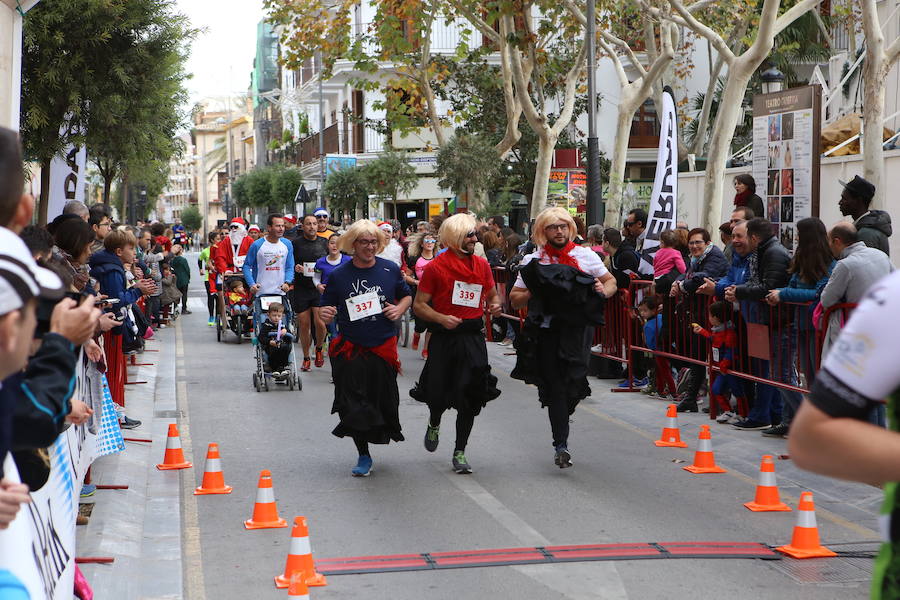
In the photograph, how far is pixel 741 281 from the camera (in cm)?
1051

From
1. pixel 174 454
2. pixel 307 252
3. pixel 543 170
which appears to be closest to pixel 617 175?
pixel 543 170

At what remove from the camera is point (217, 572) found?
6223 millimetres

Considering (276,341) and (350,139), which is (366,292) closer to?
(276,341)

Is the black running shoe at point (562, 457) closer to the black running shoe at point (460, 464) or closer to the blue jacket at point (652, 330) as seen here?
the black running shoe at point (460, 464)

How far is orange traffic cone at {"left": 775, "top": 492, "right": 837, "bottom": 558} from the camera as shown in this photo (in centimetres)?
638

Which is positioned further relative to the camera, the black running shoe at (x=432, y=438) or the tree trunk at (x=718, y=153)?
the tree trunk at (x=718, y=153)

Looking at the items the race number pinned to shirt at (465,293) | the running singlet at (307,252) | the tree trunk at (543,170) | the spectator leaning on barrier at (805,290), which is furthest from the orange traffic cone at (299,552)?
the tree trunk at (543,170)

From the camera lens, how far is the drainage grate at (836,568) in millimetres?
5973

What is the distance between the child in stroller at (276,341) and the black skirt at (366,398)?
4829 mm

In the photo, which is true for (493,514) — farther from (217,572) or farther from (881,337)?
(881,337)

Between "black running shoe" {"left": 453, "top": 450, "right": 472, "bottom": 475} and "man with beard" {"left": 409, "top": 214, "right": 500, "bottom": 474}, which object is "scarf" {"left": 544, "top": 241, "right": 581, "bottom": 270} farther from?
"black running shoe" {"left": 453, "top": 450, "right": 472, "bottom": 475}

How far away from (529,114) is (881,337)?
2149 centimetres

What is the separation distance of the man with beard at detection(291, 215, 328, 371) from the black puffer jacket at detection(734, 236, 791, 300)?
6691 mm

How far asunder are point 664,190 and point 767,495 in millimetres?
8035
